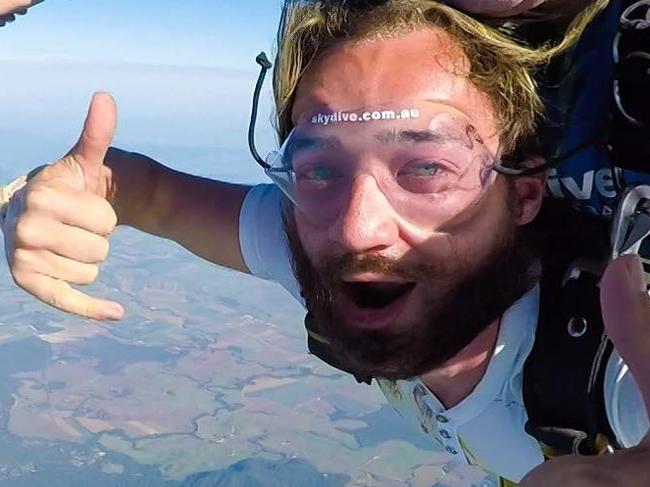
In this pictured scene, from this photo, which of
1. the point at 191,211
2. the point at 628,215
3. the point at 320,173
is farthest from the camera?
the point at 191,211

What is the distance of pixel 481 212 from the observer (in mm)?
1191

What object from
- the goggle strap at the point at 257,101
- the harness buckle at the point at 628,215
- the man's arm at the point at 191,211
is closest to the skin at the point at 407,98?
the goggle strap at the point at 257,101

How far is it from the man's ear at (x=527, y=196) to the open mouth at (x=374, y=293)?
0.69ft

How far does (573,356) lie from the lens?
1057mm

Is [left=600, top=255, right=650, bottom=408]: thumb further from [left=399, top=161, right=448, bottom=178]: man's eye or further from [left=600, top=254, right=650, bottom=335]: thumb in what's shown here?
[left=399, top=161, right=448, bottom=178]: man's eye

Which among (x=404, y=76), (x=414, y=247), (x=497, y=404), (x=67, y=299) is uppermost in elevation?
(x=404, y=76)

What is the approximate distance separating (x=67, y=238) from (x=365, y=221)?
39 centimetres

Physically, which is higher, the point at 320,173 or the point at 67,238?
the point at 320,173

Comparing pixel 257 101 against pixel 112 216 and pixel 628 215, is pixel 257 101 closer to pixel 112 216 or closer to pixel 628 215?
pixel 112 216

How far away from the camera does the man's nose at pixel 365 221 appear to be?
3.65 ft

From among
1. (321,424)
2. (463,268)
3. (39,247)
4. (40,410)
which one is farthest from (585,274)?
(40,410)

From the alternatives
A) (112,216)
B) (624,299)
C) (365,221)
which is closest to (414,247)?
(365,221)

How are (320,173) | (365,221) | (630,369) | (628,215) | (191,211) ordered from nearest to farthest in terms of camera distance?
(630,369)
(628,215)
(365,221)
(320,173)
(191,211)

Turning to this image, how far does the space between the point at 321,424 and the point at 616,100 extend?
18.5 metres
